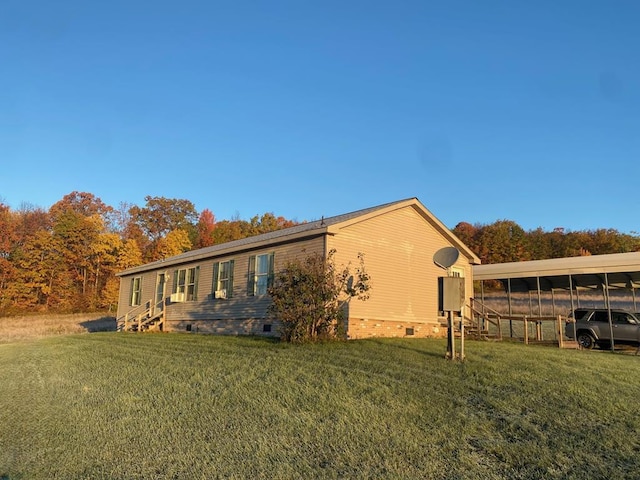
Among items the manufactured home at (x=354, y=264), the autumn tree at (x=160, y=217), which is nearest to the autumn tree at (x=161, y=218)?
the autumn tree at (x=160, y=217)

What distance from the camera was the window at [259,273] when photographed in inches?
663

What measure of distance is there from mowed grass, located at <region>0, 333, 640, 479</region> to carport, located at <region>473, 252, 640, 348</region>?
298 inches

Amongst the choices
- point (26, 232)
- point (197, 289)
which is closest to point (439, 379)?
point (197, 289)

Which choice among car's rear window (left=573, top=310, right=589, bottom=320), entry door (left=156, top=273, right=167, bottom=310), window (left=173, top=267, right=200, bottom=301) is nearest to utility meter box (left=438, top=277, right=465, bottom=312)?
car's rear window (left=573, top=310, right=589, bottom=320)

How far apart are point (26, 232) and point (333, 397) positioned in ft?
153

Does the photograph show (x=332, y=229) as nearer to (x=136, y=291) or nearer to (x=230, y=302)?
(x=230, y=302)

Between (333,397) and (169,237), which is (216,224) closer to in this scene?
(169,237)

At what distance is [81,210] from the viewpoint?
51.6 meters

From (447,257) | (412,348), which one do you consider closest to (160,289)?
(412,348)

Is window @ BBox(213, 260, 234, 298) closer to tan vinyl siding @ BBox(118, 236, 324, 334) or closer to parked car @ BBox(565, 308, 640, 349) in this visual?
tan vinyl siding @ BBox(118, 236, 324, 334)

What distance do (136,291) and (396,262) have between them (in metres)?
16.0

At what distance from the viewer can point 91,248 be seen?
4550cm

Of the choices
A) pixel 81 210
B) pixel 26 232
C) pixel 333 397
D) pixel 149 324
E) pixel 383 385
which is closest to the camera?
pixel 333 397

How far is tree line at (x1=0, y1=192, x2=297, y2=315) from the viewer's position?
42469 millimetres
